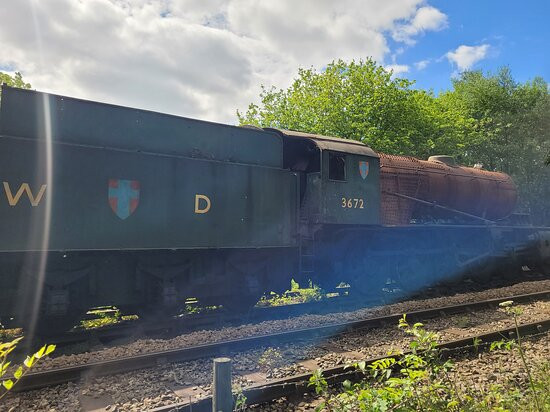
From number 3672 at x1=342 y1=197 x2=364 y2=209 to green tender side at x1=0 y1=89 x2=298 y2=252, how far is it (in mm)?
1317

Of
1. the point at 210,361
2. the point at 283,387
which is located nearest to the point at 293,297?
the point at 210,361

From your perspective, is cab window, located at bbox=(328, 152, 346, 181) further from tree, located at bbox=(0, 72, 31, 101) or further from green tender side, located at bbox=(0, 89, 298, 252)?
tree, located at bbox=(0, 72, 31, 101)

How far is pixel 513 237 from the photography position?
1406 centimetres

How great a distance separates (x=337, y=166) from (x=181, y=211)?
396 centimetres

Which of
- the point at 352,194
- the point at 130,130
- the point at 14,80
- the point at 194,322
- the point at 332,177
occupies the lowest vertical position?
the point at 194,322

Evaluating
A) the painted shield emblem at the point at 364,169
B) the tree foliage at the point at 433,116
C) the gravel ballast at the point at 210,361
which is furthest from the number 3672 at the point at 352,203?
the tree foliage at the point at 433,116

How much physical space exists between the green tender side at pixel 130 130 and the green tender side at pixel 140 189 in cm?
2

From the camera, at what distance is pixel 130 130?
272 inches

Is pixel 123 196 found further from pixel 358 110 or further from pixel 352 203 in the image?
pixel 358 110

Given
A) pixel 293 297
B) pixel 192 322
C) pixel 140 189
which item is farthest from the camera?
pixel 293 297

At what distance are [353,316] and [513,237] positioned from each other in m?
9.19

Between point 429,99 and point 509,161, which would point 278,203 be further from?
point 509,161

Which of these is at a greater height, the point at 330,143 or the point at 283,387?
the point at 330,143

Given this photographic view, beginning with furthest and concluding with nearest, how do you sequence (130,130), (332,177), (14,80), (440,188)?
(14,80), (440,188), (332,177), (130,130)
